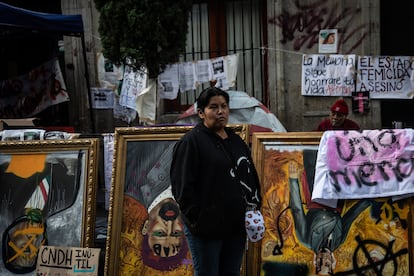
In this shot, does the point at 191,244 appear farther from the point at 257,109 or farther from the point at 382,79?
the point at 382,79

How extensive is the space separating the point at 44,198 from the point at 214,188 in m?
2.30

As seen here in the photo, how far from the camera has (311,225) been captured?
4516mm

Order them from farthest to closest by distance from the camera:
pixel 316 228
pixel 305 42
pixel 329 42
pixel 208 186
→ pixel 305 42
pixel 329 42
pixel 316 228
pixel 208 186

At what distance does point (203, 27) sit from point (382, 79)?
318 centimetres

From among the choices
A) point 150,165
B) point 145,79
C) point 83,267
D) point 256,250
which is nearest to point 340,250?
point 256,250

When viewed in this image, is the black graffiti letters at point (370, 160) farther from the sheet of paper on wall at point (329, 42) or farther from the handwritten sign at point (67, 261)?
the sheet of paper on wall at point (329, 42)

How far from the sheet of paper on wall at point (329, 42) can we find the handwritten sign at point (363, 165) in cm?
466

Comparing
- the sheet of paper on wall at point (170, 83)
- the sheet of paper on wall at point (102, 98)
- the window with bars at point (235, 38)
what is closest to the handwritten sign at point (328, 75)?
the window with bars at point (235, 38)

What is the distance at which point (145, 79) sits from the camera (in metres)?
8.50

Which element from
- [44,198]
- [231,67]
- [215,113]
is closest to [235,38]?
[231,67]

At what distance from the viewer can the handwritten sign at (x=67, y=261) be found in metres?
4.75

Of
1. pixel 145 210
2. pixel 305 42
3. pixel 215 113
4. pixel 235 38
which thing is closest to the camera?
pixel 215 113

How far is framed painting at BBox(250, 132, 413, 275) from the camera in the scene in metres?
4.37

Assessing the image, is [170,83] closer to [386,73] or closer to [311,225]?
[386,73]
